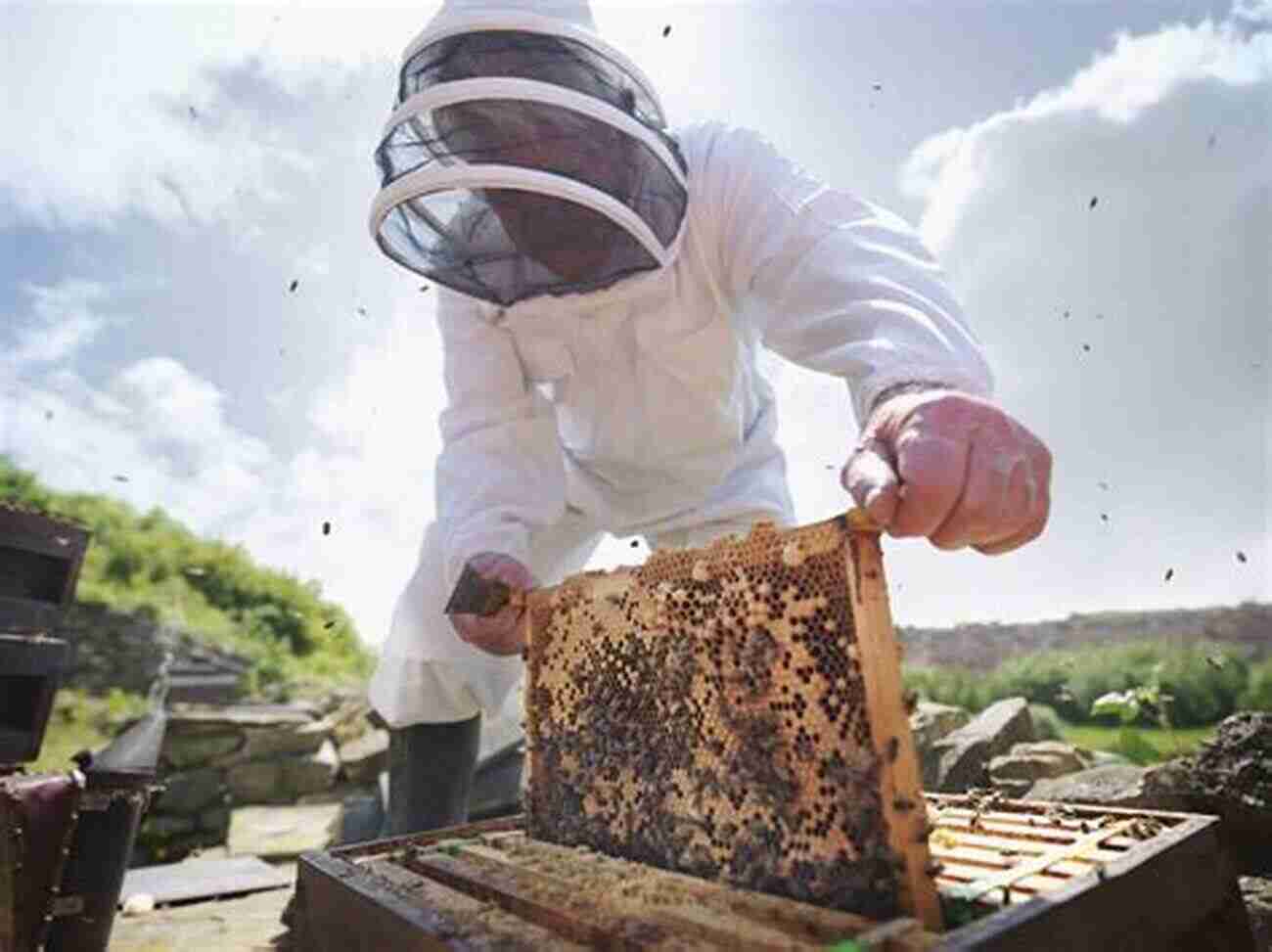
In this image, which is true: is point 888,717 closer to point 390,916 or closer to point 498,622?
point 390,916

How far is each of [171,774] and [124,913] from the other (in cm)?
338

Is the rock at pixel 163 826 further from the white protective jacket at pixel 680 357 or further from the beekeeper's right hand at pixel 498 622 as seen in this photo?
the beekeeper's right hand at pixel 498 622

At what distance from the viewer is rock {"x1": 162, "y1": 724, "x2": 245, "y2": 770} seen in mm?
6770

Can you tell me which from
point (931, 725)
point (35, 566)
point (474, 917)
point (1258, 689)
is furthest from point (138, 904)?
point (1258, 689)

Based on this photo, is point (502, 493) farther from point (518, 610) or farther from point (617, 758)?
point (617, 758)

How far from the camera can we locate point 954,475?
1.29 m

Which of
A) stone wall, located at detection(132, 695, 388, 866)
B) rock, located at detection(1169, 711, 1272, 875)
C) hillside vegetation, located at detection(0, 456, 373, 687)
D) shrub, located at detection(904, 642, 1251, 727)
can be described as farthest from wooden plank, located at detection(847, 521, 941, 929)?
hillside vegetation, located at detection(0, 456, 373, 687)

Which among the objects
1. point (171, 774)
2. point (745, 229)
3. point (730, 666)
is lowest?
point (171, 774)

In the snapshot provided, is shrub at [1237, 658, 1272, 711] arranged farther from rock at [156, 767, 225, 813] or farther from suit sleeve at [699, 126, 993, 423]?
rock at [156, 767, 225, 813]

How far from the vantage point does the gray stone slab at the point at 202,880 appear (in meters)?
3.94

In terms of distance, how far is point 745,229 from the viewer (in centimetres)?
258

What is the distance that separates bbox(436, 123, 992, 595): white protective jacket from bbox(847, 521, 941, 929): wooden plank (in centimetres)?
83

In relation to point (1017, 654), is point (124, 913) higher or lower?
lower

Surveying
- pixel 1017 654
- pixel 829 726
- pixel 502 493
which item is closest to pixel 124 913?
pixel 502 493
